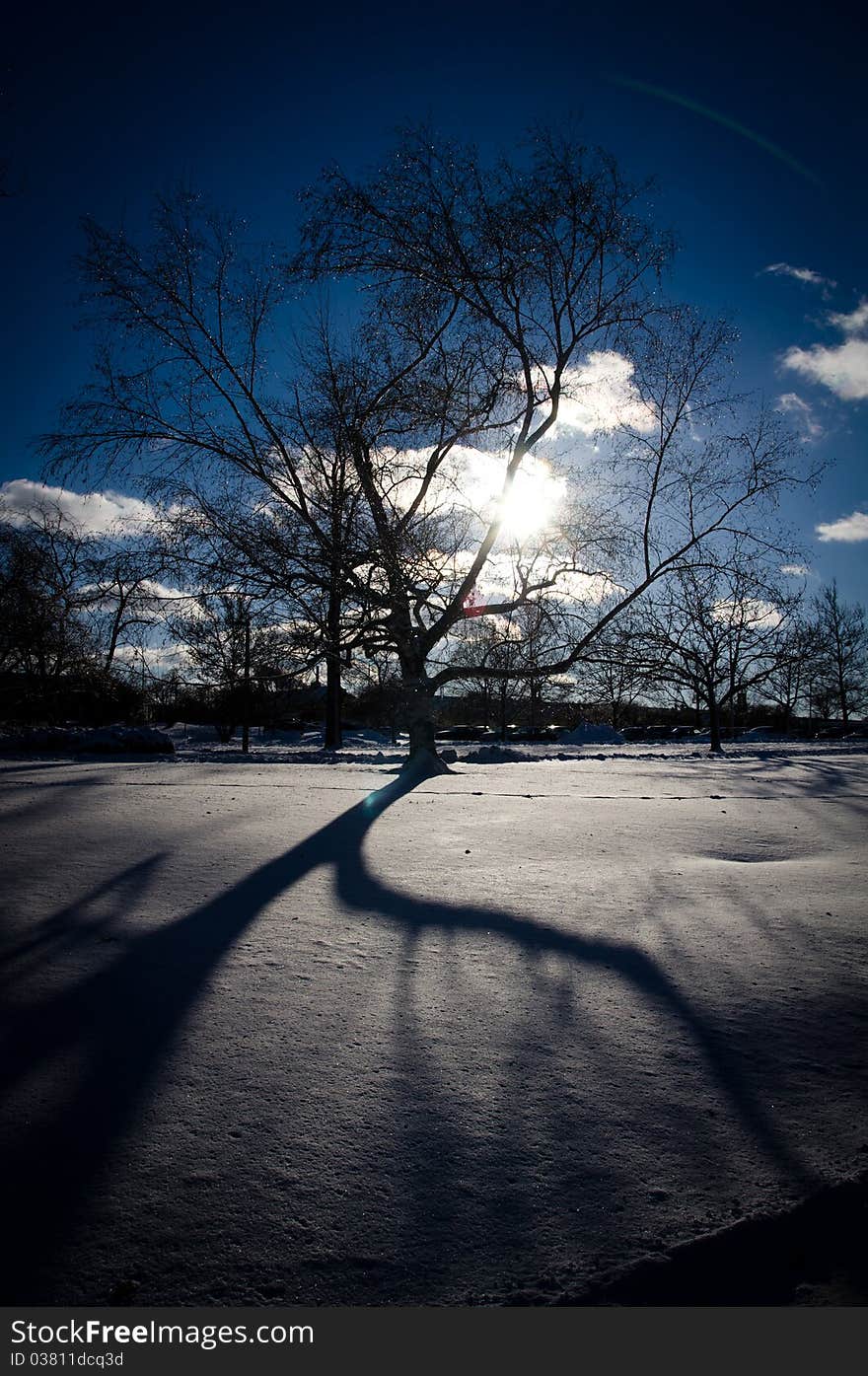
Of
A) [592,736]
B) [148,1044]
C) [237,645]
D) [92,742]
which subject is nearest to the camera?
[148,1044]

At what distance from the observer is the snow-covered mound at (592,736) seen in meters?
28.9

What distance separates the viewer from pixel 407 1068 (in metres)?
1.57

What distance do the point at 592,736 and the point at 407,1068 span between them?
29.7 m

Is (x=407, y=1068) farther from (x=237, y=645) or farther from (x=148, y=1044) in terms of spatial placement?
(x=237, y=645)

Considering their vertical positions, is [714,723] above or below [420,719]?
below

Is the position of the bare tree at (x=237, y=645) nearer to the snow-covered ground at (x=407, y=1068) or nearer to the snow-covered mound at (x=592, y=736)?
the snow-covered ground at (x=407, y=1068)

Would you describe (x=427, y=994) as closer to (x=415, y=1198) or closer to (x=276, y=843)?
(x=415, y=1198)

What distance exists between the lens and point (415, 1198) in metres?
1.15

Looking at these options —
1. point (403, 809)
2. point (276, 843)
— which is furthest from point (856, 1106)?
point (403, 809)

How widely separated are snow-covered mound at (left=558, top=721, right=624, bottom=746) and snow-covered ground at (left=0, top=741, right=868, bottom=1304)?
25.9 metres

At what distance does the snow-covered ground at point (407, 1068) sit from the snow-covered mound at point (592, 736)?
25921mm

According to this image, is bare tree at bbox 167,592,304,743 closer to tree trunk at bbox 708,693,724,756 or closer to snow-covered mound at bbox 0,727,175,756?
snow-covered mound at bbox 0,727,175,756

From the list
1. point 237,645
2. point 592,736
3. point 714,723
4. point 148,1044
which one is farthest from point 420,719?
point 592,736

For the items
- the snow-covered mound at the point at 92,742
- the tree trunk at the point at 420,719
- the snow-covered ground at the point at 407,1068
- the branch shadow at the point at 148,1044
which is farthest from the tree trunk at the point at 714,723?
the branch shadow at the point at 148,1044
